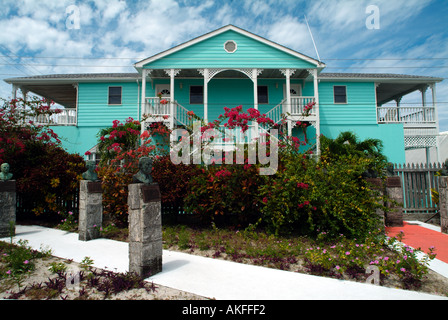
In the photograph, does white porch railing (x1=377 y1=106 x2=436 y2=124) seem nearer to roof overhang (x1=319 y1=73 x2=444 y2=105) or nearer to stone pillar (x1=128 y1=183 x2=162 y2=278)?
roof overhang (x1=319 y1=73 x2=444 y2=105)

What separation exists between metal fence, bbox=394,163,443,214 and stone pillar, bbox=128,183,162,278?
25.4 feet

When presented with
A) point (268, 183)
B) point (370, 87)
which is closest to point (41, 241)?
point (268, 183)

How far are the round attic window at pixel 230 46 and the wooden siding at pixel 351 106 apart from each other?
532 centimetres

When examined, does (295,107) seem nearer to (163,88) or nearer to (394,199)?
(394,199)

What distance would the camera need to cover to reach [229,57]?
12.7 meters

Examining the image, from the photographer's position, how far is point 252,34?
1267 cm

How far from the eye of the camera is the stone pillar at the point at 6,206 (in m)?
5.80

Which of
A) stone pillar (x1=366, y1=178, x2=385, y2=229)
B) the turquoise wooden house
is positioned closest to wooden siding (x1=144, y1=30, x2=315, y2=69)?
the turquoise wooden house

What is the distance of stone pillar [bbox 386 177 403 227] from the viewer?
6844 mm

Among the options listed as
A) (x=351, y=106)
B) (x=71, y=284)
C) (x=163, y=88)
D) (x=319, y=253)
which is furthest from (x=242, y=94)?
(x=71, y=284)
